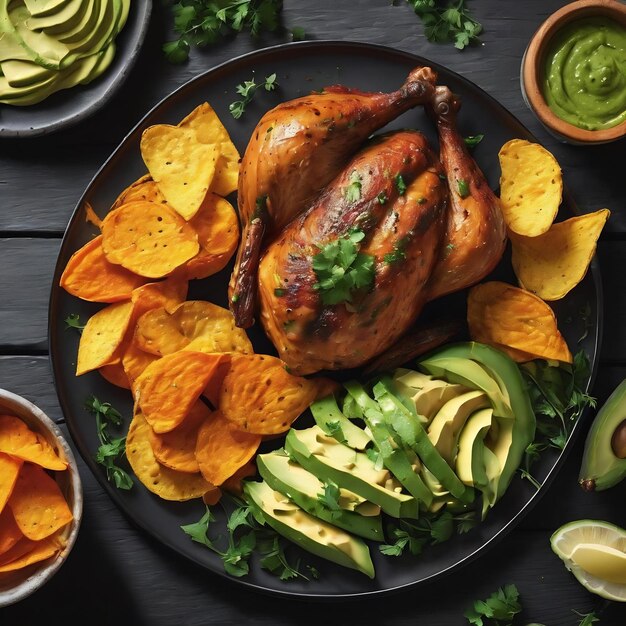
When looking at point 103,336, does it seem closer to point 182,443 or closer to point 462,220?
point 182,443

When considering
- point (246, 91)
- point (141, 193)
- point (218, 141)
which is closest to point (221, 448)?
point (141, 193)

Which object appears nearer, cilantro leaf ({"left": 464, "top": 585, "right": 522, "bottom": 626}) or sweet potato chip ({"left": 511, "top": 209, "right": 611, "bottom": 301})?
sweet potato chip ({"left": 511, "top": 209, "right": 611, "bottom": 301})

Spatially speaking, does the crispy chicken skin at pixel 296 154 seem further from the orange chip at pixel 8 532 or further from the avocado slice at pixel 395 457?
the orange chip at pixel 8 532

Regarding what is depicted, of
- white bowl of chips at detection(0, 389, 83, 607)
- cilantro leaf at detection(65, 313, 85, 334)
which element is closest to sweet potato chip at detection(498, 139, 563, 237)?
cilantro leaf at detection(65, 313, 85, 334)

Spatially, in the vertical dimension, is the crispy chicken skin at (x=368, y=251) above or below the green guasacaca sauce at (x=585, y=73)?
below

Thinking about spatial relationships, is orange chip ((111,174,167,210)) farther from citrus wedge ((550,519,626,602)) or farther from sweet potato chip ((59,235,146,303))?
citrus wedge ((550,519,626,602))

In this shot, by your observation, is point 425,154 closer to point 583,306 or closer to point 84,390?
point 583,306

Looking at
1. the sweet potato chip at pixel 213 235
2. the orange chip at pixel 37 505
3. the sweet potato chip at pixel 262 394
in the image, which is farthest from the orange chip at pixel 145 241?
the orange chip at pixel 37 505
